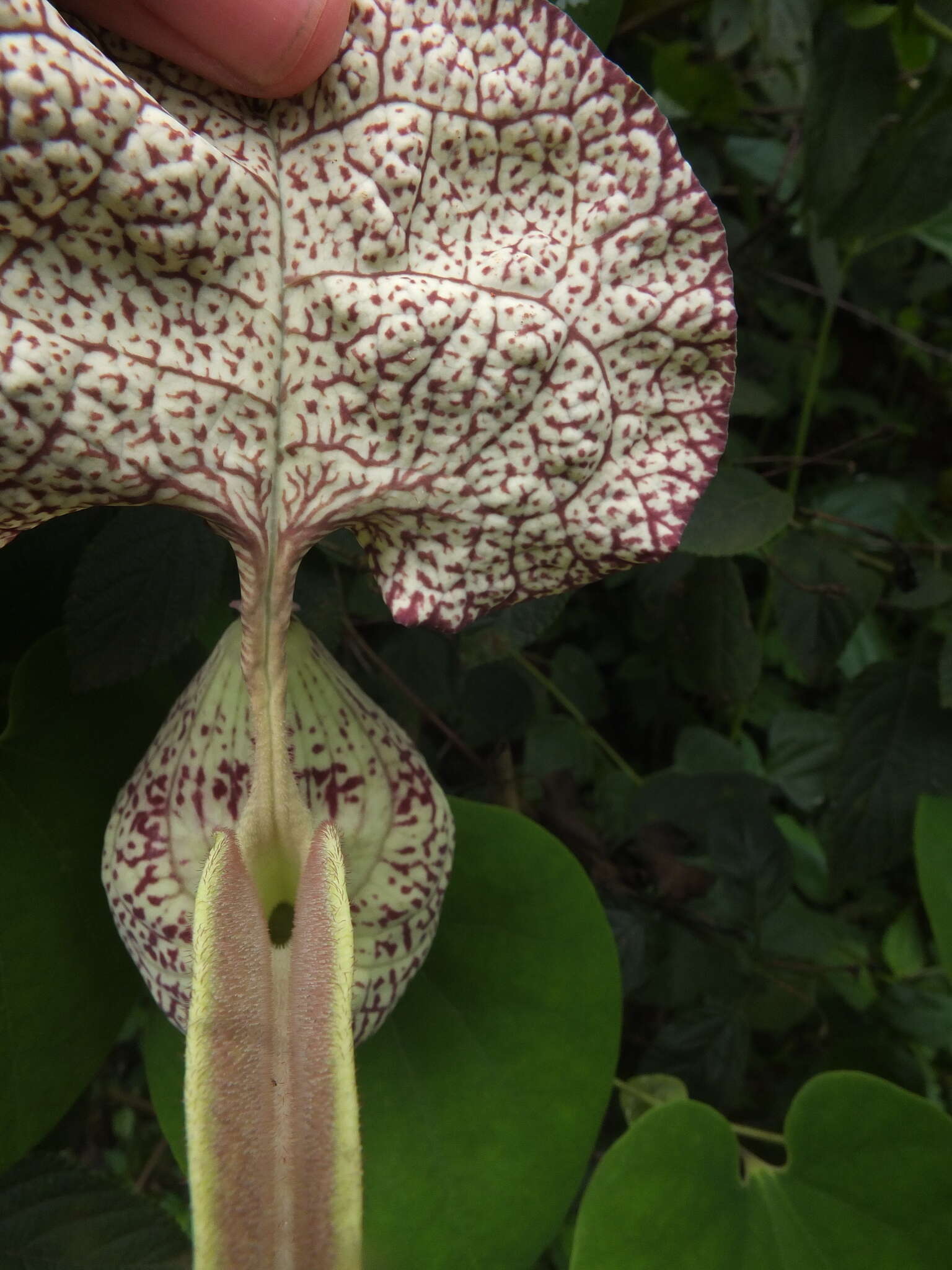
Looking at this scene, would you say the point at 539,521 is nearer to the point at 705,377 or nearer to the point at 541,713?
the point at 705,377

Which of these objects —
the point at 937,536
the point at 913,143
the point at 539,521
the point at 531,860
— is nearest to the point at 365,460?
the point at 539,521

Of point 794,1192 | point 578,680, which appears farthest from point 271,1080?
point 578,680

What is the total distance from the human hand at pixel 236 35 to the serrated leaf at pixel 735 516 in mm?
307

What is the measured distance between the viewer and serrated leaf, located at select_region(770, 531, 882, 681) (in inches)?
24.8

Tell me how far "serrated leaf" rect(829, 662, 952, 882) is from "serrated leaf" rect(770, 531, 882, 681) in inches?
2.9

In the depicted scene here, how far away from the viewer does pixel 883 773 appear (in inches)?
26.0

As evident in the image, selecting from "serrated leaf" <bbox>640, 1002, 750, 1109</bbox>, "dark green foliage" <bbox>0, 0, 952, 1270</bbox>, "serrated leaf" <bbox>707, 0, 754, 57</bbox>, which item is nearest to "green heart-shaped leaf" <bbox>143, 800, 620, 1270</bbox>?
"dark green foliage" <bbox>0, 0, 952, 1270</bbox>

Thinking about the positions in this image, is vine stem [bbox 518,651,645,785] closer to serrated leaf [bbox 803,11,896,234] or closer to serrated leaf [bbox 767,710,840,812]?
serrated leaf [bbox 767,710,840,812]

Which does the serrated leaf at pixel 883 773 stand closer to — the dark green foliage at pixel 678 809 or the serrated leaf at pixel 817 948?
the dark green foliage at pixel 678 809

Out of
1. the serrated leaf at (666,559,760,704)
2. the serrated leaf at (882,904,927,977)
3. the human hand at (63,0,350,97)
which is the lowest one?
the serrated leaf at (882,904,927,977)

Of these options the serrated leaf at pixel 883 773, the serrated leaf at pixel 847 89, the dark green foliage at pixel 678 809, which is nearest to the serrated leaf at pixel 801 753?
the dark green foliage at pixel 678 809

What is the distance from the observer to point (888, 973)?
3.28 ft

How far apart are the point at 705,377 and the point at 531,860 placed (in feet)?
0.81

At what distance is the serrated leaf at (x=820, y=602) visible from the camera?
630 millimetres
